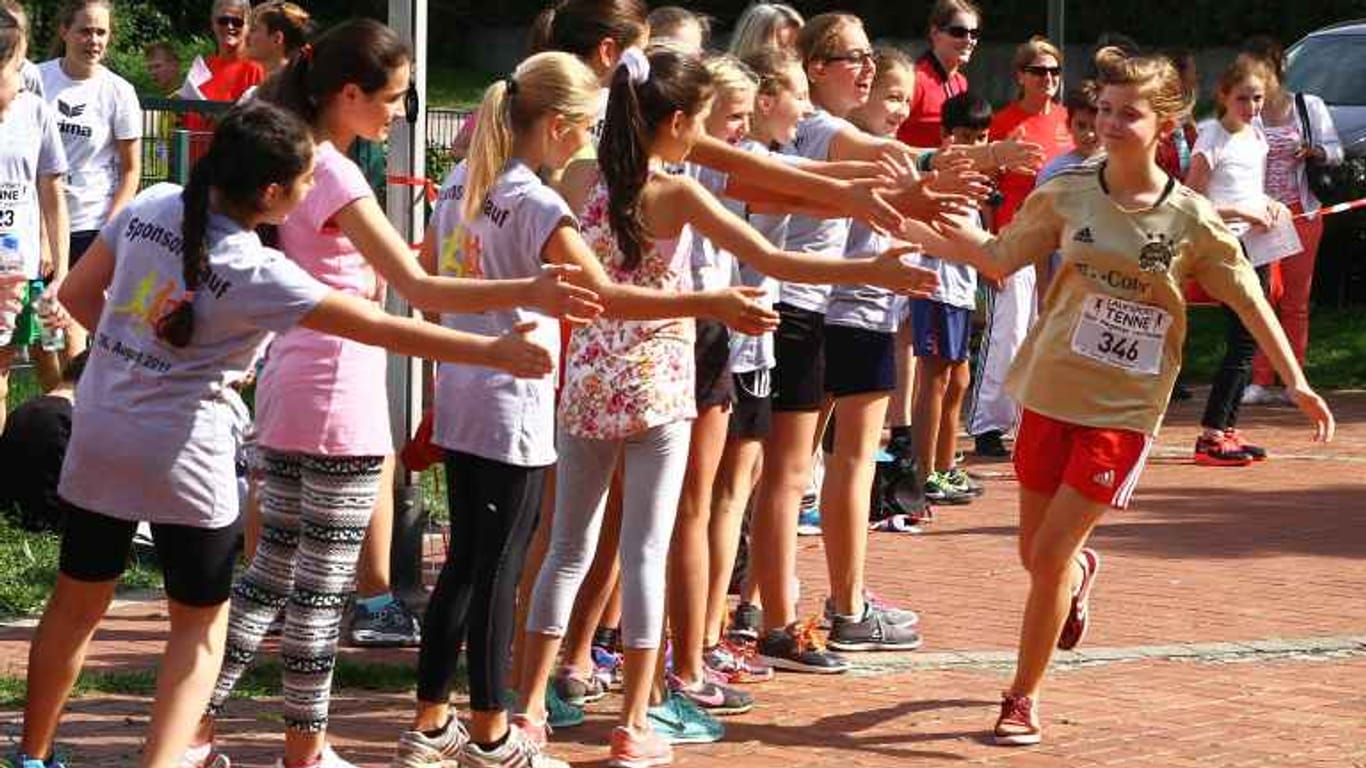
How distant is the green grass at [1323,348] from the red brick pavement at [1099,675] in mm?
4973

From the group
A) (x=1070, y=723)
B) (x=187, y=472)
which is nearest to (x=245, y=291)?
(x=187, y=472)

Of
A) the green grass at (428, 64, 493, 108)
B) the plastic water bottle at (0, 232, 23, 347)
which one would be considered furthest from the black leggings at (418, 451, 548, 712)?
the green grass at (428, 64, 493, 108)

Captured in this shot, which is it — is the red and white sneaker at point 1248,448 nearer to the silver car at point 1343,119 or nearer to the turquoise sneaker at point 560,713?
the silver car at point 1343,119

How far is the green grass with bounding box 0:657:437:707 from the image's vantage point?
285 inches

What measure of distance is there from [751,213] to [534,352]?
2183 millimetres

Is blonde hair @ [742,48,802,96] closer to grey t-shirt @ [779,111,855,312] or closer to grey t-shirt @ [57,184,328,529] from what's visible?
grey t-shirt @ [779,111,855,312]

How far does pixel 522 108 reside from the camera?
6.30 metres

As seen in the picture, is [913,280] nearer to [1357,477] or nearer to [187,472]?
[187,472]

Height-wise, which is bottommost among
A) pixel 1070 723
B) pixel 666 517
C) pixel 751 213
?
pixel 1070 723

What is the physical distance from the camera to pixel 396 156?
27.9 ft

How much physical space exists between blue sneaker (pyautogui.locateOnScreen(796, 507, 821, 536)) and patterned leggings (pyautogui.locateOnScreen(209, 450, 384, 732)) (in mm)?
4487

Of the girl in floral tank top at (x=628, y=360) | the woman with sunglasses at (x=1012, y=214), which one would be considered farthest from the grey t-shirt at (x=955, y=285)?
the girl in floral tank top at (x=628, y=360)

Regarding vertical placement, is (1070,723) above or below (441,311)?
Result: below

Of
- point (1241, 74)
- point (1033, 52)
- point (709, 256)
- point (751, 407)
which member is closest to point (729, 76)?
point (709, 256)
